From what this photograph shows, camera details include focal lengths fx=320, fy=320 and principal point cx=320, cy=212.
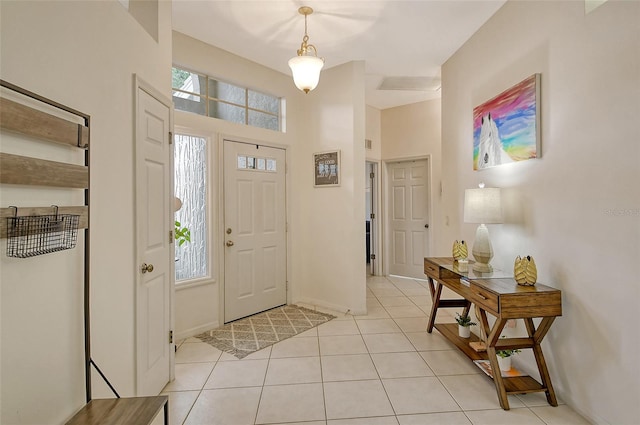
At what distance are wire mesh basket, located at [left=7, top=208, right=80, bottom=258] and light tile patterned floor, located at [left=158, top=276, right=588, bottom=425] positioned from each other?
1.35 m

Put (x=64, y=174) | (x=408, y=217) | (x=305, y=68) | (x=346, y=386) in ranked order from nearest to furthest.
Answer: (x=64, y=174) → (x=346, y=386) → (x=305, y=68) → (x=408, y=217)

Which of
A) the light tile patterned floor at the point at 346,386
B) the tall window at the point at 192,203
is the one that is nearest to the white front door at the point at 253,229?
the tall window at the point at 192,203

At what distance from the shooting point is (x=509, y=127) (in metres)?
2.49

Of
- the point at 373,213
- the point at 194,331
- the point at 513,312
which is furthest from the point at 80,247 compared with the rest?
the point at 373,213

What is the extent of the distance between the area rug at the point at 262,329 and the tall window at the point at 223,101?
2.24 m

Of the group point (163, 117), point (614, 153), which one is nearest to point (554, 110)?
point (614, 153)

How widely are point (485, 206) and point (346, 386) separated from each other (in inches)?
67.0

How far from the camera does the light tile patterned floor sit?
1926 mm

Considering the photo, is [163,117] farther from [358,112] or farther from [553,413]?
[553,413]

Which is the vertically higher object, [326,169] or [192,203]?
[326,169]

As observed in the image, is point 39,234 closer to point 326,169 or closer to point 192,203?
point 192,203

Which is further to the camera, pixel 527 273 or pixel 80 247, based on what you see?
pixel 527 273

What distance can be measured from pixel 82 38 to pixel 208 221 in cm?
211

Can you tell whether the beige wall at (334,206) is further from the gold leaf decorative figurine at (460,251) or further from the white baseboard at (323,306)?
the gold leaf decorative figurine at (460,251)
